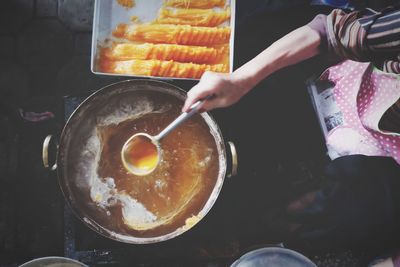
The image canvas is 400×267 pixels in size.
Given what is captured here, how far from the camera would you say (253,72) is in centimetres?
226

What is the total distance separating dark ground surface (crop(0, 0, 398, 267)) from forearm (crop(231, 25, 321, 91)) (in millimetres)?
441

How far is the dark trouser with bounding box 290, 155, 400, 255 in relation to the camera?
2.40 meters

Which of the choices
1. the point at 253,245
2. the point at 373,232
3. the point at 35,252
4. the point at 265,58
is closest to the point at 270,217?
the point at 253,245

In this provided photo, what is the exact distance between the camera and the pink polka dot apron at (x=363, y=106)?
7.12ft

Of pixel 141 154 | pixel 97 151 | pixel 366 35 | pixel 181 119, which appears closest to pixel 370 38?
pixel 366 35

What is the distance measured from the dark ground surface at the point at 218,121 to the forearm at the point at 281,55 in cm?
44

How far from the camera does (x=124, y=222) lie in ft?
7.72

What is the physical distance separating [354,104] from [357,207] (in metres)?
0.64

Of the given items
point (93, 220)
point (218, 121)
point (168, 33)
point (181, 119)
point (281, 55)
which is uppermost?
point (168, 33)

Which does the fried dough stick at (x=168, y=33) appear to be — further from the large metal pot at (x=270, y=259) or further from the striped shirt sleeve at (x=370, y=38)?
the large metal pot at (x=270, y=259)

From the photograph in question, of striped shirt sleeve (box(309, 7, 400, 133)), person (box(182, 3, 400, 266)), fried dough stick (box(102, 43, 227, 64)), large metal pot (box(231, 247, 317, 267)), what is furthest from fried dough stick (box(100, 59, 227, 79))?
large metal pot (box(231, 247, 317, 267))

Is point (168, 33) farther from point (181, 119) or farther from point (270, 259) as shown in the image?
point (270, 259)

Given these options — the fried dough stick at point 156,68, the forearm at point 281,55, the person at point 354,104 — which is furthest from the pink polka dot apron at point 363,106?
the fried dough stick at point 156,68

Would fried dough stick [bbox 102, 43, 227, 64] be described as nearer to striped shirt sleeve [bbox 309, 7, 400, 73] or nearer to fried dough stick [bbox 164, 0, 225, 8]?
fried dough stick [bbox 164, 0, 225, 8]
